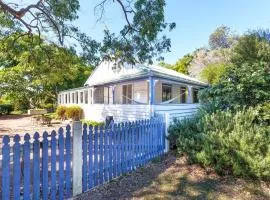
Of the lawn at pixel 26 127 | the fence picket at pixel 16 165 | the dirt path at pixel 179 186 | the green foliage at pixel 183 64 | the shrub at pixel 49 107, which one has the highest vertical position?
the green foliage at pixel 183 64

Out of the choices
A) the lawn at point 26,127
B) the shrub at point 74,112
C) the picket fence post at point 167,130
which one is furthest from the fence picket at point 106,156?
the shrub at point 74,112

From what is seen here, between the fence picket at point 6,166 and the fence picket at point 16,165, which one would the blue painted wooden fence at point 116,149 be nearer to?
the fence picket at point 16,165

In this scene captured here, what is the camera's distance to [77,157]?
5.00 meters

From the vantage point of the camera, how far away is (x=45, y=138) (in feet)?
14.6

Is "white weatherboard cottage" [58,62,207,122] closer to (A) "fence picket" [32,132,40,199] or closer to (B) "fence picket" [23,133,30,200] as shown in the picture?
(A) "fence picket" [32,132,40,199]

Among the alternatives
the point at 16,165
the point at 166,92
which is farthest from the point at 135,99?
the point at 16,165

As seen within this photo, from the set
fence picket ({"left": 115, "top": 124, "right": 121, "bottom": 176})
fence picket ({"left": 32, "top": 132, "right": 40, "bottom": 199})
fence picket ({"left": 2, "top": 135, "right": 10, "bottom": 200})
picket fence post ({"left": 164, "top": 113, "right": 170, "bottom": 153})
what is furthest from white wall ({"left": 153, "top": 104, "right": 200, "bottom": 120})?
fence picket ({"left": 2, "top": 135, "right": 10, "bottom": 200})

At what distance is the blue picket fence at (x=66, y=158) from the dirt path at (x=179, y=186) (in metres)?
0.34

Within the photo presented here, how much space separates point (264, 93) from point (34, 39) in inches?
414

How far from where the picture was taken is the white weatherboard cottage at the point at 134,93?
514 inches

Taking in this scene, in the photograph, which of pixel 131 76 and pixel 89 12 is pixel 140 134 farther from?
pixel 131 76

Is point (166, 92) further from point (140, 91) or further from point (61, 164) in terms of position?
point (61, 164)

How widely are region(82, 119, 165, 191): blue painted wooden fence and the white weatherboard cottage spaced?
362 centimetres

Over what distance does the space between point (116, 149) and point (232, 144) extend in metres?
2.79
